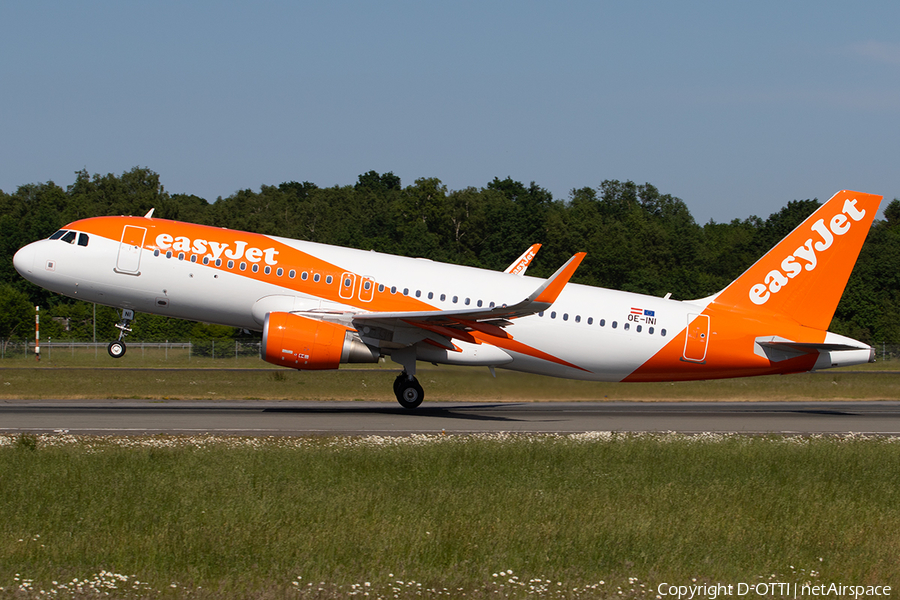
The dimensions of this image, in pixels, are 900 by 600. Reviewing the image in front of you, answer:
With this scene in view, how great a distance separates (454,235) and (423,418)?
82.7m

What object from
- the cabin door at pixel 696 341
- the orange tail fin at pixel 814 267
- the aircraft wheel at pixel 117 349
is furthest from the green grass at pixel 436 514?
the orange tail fin at pixel 814 267

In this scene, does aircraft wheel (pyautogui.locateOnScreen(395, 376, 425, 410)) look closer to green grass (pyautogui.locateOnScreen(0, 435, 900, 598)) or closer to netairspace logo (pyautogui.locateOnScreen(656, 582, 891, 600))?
green grass (pyautogui.locateOnScreen(0, 435, 900, 598))

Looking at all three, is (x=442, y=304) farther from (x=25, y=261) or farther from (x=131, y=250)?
(x=25, y=261)

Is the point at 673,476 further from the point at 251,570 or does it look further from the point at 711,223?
the point at 711,223

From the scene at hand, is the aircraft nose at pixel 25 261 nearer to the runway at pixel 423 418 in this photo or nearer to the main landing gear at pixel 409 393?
the runway at pixel 423 418

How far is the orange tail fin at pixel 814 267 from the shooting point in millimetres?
25484

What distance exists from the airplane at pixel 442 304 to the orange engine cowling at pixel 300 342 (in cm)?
3

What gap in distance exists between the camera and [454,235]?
105 metres

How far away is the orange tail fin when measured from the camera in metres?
25.5

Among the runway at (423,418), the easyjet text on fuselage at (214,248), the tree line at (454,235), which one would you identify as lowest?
the runway at (423,418)

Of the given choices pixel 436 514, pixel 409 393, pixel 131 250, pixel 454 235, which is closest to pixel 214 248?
pixel 131 250

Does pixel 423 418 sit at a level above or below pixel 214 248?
below

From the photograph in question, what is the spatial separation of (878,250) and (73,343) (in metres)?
71.2

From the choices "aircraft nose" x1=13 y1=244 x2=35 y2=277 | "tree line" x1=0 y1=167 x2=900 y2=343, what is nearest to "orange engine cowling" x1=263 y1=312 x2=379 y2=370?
"aircraft nose" x1=13 y1=244 x2=35 y2=277
